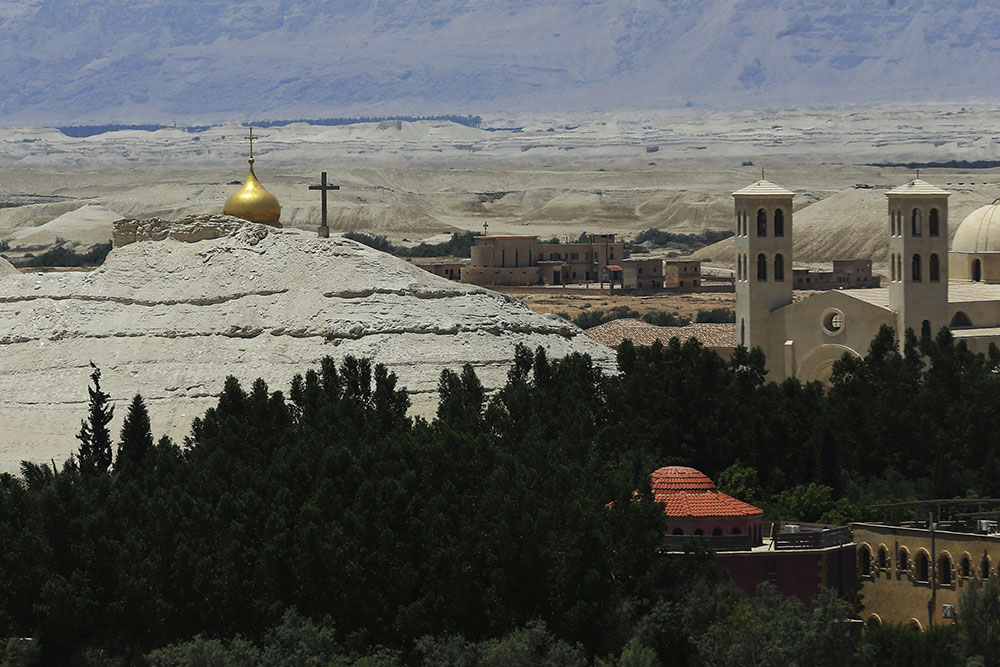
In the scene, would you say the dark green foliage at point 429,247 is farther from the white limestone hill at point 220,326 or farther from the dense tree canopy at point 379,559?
the dense tree canopy at point 379,559

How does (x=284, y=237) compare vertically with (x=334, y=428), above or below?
above

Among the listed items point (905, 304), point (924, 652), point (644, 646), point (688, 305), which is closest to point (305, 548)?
point (644, 646)

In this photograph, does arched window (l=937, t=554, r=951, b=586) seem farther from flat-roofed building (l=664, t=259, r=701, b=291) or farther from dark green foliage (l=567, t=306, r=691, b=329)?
flat-roofed building (l=664, t=259, r=701, b=291)

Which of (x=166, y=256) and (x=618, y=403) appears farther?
(x=166, y=256)

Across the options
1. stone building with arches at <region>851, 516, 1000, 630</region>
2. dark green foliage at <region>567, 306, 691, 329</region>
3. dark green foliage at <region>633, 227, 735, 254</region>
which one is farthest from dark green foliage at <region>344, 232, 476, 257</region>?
stone building with arches at <region>851, 516, 1000, 630</region>

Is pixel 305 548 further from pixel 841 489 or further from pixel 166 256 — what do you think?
pixel 166 256

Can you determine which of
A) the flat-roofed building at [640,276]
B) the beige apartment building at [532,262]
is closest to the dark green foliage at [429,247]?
the beige apartment building at [532,262]
